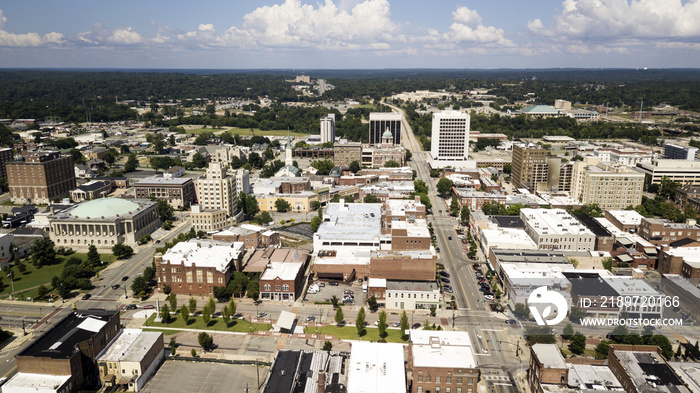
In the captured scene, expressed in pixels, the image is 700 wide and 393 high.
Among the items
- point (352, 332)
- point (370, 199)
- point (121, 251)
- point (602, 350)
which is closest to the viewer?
point (602, 350)

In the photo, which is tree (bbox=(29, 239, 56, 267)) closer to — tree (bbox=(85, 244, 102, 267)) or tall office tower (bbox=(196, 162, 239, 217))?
tree (bbox=(85, 244, 102, 267))

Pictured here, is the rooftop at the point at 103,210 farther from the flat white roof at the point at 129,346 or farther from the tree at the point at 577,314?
the tree at the point at 577,314

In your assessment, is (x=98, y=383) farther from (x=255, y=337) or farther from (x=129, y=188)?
(x=129, y=188)

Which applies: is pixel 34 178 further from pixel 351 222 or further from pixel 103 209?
pixel 351 222

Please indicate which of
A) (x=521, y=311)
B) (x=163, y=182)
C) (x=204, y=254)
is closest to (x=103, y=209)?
(x=163, y=182)

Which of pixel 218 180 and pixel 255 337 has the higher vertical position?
pixel 218 180

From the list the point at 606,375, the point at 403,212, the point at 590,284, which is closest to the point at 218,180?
the point at 403,212

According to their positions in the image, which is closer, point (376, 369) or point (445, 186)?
point (376, 369)

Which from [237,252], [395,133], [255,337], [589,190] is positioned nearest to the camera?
[255,337]

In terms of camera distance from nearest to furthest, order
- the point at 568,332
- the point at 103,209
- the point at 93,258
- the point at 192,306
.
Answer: the point at 568,332 → the point at 192,306 → the point at 93,258 → the point at 103,209
